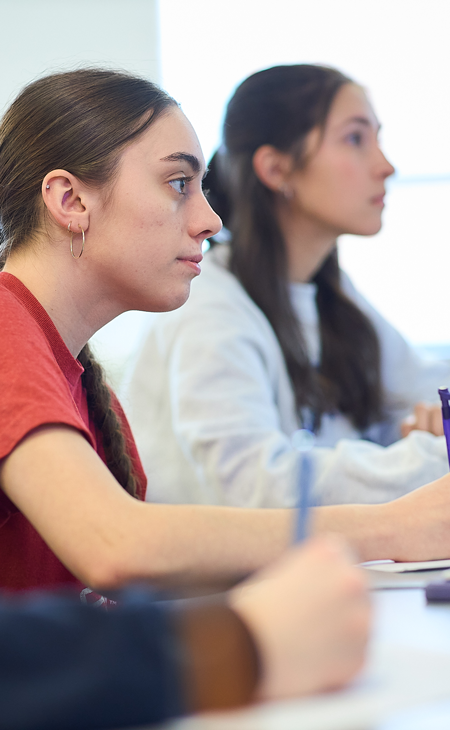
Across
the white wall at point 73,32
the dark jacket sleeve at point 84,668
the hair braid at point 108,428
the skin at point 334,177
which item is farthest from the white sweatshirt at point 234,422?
the white wall at point 73,32

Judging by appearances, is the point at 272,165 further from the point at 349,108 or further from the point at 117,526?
the point at 117,526

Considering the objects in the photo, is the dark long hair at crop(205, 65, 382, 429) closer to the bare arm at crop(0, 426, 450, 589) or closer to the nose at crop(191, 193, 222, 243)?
the nose at crop(191, 193, 222, 243)

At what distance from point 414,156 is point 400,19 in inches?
17.9

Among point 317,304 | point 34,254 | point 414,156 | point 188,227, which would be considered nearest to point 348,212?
point 317,304

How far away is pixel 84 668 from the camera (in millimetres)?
317

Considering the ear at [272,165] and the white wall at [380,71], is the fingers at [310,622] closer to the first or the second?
the ear at [272,165]

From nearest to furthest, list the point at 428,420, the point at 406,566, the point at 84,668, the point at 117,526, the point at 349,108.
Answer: the point at 84,668
the point at 117,526
the point at 406,566
the point at 428,420
the point at 349,108

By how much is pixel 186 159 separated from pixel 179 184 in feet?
0.10

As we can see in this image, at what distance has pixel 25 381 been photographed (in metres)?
0.65

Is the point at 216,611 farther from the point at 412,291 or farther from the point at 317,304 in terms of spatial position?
the point at 412,291

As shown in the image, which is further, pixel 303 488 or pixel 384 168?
pixel 384 168

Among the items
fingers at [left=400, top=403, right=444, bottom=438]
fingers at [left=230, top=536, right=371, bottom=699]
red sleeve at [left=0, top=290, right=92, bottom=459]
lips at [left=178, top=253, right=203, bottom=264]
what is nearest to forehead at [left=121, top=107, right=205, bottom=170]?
lips at [left=178, top=253, right=203, bottom=264]

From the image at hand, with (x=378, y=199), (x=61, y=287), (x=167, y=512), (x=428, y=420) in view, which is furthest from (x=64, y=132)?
(x=378, y=199)

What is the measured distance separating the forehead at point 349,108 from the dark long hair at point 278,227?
0.04 feet
